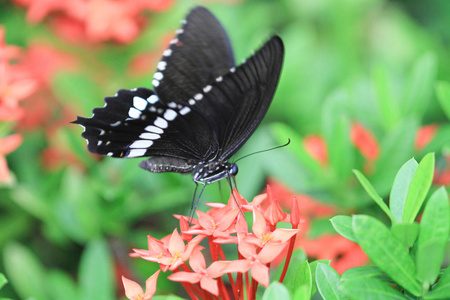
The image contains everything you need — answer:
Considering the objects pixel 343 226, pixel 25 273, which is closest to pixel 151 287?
pixel 343 226

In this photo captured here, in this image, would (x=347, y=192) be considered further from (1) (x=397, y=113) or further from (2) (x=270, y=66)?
(2) (x=270, y=66)

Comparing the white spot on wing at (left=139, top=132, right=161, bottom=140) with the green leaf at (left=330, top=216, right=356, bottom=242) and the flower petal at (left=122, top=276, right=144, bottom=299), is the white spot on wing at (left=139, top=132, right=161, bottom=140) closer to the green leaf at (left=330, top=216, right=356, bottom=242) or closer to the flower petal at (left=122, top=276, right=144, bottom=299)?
the flower petal at (left=122, top=276, right=144, bottom=299)

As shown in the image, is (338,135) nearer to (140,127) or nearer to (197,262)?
(140,127)

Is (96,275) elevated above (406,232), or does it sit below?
below

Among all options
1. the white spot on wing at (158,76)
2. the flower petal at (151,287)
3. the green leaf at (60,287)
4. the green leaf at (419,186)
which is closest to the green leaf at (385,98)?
the white spot on wing at (158,76)

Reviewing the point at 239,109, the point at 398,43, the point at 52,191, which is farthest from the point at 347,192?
the point at 398,43

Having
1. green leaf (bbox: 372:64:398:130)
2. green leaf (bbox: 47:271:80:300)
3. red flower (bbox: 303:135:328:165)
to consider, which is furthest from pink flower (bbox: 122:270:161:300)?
green leaf (bbox: 372:64:398:130)
